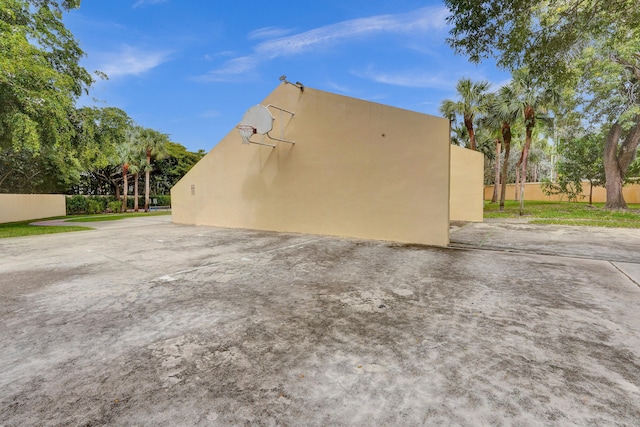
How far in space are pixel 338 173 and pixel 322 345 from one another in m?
6.00

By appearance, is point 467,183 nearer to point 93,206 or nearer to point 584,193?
point 584,193

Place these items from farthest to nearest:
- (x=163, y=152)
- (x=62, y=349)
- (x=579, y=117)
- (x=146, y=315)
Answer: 1. (x=163, y=152)
2. (x=579, y=117)
3. (x=146, y=315)
4. (x=62, y=349)

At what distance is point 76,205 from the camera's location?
69.3 ft

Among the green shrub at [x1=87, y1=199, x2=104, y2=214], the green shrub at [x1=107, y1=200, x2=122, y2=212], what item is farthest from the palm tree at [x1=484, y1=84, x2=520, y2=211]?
the green shrub at [x1=87, y1=199, x2=104, y2=214]

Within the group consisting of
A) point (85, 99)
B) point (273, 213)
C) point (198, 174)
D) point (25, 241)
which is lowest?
point (25, 241)

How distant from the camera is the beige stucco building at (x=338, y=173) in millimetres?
6477

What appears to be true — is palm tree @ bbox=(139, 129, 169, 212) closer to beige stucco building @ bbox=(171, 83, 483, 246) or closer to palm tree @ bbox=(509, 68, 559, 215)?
beige stucco building @ bbox=(171, 83, 483, 246)

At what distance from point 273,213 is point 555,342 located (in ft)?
25.9

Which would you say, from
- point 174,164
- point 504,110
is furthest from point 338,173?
point 174,164

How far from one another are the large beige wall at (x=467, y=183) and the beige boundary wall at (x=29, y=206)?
23.4 metres

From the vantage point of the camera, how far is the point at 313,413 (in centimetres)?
152

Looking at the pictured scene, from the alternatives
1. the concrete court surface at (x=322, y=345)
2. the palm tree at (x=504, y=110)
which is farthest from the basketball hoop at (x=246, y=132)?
the palm tree at (x=504, y=110)

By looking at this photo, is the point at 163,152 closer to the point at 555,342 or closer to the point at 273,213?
the point at 273,213

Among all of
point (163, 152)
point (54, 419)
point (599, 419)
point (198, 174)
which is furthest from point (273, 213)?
point (163, 152)
